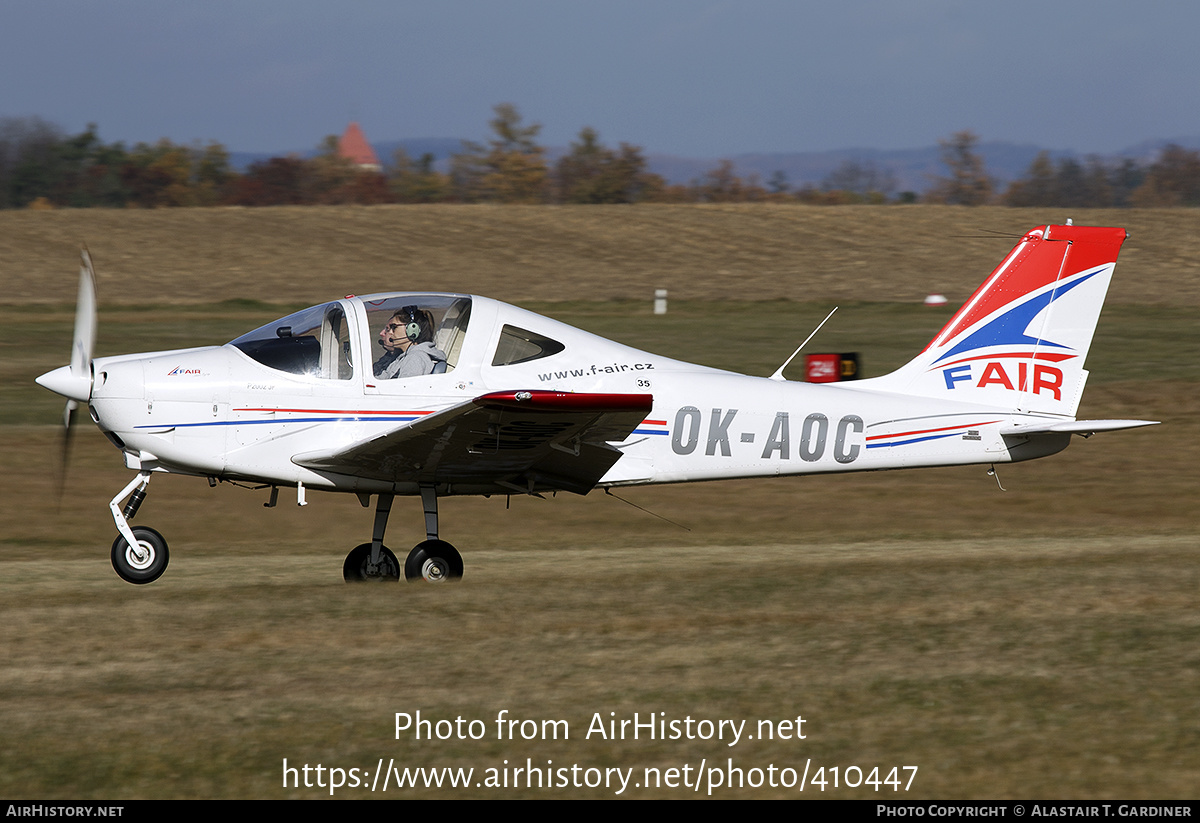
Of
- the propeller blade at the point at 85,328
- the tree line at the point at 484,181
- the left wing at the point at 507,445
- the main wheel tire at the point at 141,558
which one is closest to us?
the left wing at the point at 507,445

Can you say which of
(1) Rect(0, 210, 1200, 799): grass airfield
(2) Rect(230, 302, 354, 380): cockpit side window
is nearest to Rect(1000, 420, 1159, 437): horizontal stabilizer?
(1) Rect(0, 210, 1200, 799): grass airfield

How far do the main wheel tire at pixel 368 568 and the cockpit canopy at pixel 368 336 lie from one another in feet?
4.40

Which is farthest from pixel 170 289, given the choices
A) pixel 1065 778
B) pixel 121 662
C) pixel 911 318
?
pixel 1065 778

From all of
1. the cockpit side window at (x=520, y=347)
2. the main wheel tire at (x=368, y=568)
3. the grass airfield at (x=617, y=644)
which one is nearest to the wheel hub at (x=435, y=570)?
the grass airfield at (x=617, y=644)

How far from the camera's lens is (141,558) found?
8797mm

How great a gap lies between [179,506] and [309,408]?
17.3 ft

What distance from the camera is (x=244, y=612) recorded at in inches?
298

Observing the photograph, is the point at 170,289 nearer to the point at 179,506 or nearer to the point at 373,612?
the point at 179,506

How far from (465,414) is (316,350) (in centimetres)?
151

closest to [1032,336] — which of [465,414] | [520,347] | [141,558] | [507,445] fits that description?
[520,347]

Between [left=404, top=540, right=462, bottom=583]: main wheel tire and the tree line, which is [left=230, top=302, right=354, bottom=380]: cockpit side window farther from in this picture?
the tree line

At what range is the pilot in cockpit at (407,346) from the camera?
885 centimetres

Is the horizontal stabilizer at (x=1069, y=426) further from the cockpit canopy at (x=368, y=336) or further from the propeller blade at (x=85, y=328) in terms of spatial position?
the propeller blade at (x=85, y=328)

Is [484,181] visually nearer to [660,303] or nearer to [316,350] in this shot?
[660,303]
